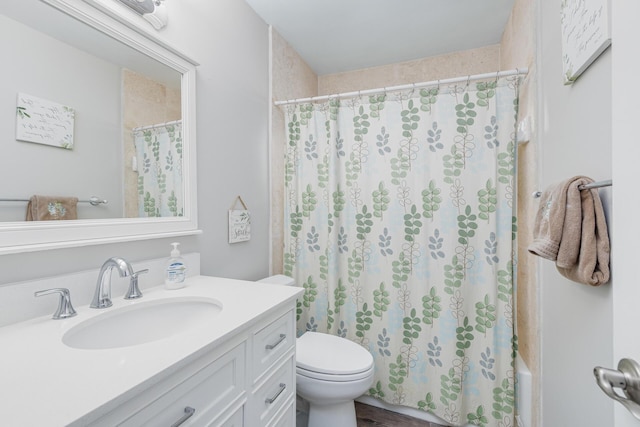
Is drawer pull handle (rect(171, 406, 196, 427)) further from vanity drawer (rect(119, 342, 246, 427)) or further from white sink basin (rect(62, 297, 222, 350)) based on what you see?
white sink basin (rect(62, 297, 222, 350))

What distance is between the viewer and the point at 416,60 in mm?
2439

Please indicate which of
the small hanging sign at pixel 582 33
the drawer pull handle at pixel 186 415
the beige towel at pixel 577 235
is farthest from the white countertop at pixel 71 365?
the small hanging sign at pixel 582 33

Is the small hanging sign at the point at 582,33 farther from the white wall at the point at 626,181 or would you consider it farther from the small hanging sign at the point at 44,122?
the small hanging sign at the point at 44,122

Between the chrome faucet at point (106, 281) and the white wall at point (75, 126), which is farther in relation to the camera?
the chrome faucet at point (106, 281)

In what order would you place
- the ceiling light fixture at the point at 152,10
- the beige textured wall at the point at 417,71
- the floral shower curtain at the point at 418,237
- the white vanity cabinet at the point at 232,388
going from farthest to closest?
the beige textured wall at the point at 417,71
the floral shower curtain at the point at 418,237
the ceiling light fixture at the point at 152,10
the white vanity cabinet at the point at 232,388

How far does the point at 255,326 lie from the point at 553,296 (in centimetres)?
115

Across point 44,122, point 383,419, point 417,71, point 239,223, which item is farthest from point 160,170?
point 417,71

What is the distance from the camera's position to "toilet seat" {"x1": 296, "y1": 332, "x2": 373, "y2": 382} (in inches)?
53.2

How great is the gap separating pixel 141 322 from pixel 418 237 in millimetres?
1412

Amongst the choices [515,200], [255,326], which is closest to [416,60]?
[515,200]

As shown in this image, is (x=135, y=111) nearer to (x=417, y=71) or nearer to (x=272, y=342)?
(x=272, y=342)

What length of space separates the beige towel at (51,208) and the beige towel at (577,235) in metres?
1.45

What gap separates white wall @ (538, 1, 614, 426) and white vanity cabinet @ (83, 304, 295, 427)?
0.92m

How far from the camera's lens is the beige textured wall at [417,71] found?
2.27 metres
